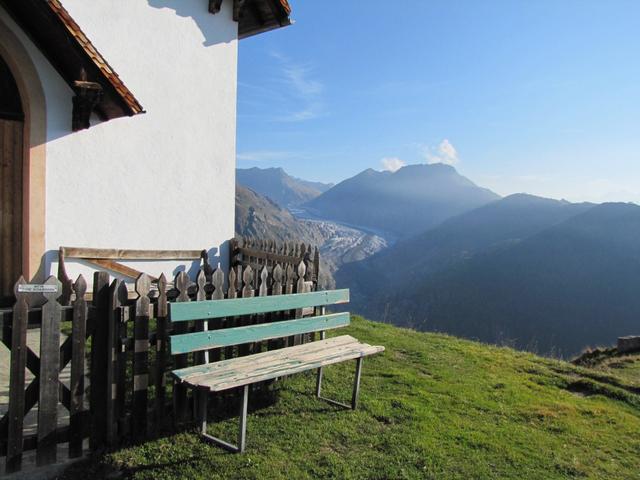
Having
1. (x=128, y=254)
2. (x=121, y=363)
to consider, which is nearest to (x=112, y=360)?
(x=121, y=363)

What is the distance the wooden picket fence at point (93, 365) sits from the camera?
149 inches

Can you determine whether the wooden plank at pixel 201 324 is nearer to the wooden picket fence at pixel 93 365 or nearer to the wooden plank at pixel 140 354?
the wooden picket fence at pixel 93 365

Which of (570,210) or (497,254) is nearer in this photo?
(497,254)

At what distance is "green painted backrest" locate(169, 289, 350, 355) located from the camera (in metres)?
4.46

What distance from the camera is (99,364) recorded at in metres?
4.24

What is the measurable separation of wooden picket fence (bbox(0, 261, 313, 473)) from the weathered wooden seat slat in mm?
390

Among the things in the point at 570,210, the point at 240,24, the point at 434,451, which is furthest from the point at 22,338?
the point at 570,210

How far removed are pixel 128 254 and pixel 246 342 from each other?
5.07 meters

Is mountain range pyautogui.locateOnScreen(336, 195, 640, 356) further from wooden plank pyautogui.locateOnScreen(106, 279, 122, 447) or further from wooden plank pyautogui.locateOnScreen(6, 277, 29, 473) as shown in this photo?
wooden plank pyautogui.locateOnScreen(6, 277, 29, 473)

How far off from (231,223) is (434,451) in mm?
7342

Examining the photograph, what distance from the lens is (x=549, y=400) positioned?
636cm

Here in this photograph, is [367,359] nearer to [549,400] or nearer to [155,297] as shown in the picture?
[549,400]

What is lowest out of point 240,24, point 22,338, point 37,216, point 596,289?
point 596,289

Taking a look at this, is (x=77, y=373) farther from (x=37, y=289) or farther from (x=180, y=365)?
(x=180, y=365)
